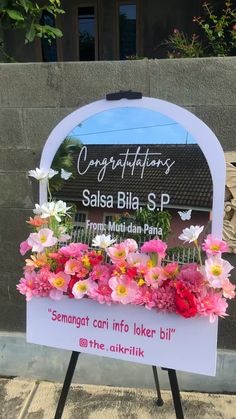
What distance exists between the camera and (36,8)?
3.02 m

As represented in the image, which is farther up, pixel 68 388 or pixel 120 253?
pixel 120 253

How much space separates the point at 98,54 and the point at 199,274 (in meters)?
4.74

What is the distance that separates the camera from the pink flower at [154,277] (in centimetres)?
173

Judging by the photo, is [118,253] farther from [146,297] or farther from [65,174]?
[65,174]

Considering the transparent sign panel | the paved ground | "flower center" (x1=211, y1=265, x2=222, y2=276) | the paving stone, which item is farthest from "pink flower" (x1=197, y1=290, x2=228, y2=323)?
the paving stone

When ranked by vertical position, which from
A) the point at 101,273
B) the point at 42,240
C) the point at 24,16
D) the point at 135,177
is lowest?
the point at 101,273

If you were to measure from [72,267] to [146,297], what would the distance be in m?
0.34

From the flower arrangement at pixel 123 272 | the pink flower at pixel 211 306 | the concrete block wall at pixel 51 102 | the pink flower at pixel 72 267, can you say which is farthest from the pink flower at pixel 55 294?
the concrete block wall at pixel 51 102

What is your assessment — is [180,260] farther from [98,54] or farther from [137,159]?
[98,54]

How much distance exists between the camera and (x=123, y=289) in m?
1.74

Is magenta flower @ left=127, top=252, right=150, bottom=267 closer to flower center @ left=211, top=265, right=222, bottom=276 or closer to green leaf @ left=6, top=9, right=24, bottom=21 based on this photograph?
flower center @ left=211, top=265, right=222, bottom=276

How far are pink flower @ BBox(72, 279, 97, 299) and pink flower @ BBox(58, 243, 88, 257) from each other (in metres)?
0.13

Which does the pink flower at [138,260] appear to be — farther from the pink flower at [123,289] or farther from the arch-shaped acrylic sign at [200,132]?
the arch-shaped acrylic sign at [200,132]

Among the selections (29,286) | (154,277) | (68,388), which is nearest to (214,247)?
(154,277)
